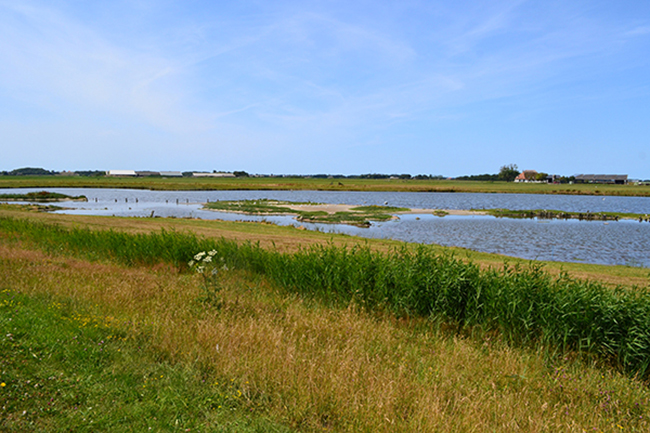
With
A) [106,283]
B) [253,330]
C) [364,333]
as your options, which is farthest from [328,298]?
[106,283]

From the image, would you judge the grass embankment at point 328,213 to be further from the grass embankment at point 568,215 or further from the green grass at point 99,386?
the green grass at point 99,386

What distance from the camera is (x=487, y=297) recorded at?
28.7ft

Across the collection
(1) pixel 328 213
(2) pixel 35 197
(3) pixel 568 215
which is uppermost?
(2) pixel 35 197

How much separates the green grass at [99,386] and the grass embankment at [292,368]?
22 millimetres

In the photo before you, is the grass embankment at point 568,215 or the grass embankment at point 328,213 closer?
the grass embankment at point 328,213

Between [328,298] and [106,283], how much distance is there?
18.9 ft

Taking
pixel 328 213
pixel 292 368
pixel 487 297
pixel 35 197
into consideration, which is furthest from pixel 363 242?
pixel 35 197

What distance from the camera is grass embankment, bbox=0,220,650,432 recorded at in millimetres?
5012

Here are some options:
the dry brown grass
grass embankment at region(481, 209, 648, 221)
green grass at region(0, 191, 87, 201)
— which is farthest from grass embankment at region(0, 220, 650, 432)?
green grass at region(0, 191, 87, 201)

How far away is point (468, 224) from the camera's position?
1976 inches

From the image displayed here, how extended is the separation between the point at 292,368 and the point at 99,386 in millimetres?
2574

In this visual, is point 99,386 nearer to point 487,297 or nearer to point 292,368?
point 292,368

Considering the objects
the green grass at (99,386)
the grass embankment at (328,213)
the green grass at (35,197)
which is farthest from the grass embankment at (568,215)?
the green grass at (35,197)

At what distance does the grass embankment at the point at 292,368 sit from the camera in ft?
16.4
